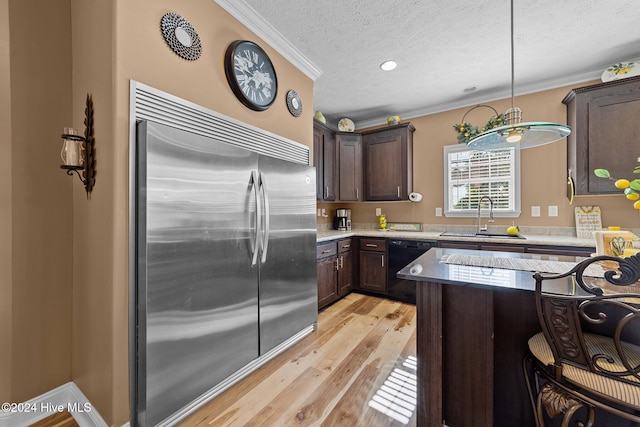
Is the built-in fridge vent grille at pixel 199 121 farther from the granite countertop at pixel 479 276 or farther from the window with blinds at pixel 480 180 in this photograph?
the window with blinds at pixel 480 180

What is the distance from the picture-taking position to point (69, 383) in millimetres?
1661

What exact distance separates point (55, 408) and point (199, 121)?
2000 mm

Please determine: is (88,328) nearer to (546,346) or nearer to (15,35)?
(15,35)

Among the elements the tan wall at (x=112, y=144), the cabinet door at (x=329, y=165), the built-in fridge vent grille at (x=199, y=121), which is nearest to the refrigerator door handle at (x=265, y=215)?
the built-in fridge vent grille at (x=199, y=121)

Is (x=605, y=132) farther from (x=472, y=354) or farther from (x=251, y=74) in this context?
(x=251, y=74)

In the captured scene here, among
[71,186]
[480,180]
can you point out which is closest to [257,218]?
[71,186]

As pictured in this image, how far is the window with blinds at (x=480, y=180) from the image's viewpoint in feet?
10.8

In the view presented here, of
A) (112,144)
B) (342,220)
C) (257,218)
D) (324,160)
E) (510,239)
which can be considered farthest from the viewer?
(342,220)

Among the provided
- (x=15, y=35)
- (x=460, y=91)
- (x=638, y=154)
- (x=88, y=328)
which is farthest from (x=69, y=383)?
(x=638, y=154)

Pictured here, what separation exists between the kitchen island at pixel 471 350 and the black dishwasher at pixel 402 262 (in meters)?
1.89

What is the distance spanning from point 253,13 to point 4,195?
203 centimetres

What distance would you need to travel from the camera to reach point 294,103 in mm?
2557

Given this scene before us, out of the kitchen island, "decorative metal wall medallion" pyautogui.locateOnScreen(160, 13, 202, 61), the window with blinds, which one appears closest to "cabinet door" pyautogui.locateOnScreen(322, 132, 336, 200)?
the window with blinds

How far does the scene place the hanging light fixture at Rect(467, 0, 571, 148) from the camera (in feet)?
4.50
